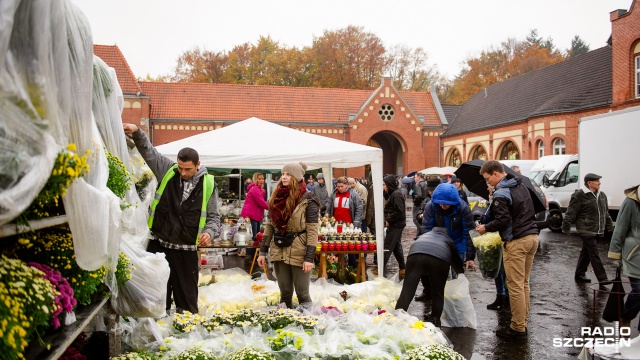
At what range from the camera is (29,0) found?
1.91 m

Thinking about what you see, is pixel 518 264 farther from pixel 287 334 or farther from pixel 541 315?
pixel 287 334

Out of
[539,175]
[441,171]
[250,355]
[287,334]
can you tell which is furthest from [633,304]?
[441,171]

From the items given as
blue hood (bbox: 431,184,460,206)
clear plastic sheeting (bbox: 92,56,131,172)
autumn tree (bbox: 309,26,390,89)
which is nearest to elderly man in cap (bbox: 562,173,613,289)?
blue hood (bbox: 431,184,460,206)

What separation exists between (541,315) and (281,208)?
13.8 ft

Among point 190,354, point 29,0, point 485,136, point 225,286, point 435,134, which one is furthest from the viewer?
point 435,134

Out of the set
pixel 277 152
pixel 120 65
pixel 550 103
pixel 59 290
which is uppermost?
pixel 120 65

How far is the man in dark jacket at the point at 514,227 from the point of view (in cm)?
586

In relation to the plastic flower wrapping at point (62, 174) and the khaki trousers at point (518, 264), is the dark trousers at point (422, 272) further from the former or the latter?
the plastic flower wrapping at point (62, 174)

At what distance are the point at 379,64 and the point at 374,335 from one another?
44879 mm

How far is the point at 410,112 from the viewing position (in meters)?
34.5

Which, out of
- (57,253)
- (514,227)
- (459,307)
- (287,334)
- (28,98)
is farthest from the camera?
(459,307)

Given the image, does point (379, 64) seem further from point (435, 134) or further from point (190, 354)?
point (190, 354)

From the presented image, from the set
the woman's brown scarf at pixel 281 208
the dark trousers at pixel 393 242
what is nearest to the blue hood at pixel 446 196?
the woman's brown scarf at pixel 281 208

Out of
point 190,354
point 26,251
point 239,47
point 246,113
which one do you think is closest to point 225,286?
point 190,354
